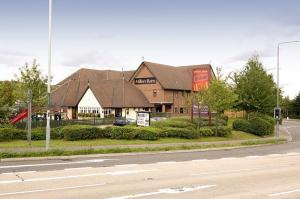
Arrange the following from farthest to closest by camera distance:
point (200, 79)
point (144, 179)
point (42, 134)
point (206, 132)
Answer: point (200, 79) → point (206, 132) → point (42, 134) → point (144, 179)

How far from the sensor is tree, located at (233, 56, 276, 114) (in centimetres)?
4719

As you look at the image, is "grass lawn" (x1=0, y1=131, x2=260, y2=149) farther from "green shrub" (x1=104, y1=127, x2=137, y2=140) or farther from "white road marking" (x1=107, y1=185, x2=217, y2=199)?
"white road marking" (x1=107, y1=185, x2=217, y2=199)

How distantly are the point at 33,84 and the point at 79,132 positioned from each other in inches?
297

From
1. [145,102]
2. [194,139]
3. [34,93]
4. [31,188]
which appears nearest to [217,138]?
[194,139]

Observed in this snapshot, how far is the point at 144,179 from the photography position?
14.1 metres

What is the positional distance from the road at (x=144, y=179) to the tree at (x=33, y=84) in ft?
47.3

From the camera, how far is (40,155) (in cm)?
2016

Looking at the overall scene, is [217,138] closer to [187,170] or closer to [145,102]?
[187,170]

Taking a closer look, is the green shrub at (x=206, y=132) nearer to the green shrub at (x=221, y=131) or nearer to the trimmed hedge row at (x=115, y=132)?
the trimmed hedge row at (x=115, y=132)

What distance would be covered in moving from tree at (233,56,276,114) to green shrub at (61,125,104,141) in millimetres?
22593

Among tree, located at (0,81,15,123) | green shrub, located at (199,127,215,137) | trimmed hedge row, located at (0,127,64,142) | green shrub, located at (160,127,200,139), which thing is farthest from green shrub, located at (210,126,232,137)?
tree, located at (0,81,15,123)

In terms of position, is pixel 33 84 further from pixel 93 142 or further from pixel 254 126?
pixel 254 126

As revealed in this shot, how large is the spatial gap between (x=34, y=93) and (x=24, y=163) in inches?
604

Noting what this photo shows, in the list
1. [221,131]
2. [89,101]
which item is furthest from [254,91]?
[89,101]
